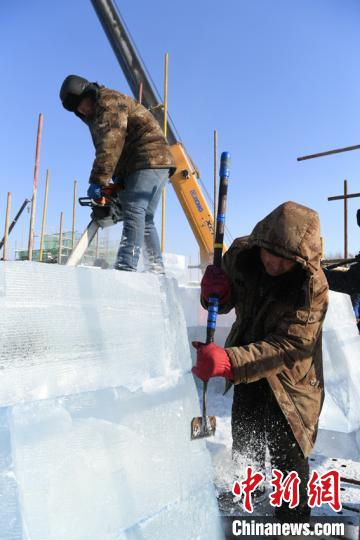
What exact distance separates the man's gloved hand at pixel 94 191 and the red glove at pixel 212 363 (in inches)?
52.6

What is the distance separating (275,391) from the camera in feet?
5.51

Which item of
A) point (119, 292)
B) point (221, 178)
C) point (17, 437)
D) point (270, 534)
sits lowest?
point (270, 534)

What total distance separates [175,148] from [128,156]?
4.10m

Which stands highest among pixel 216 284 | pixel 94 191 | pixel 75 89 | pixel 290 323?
pixel 75 89

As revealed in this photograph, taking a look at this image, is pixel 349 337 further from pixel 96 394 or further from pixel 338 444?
pixel 96 394

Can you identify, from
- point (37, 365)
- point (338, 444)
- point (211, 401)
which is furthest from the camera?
point (211, 401)

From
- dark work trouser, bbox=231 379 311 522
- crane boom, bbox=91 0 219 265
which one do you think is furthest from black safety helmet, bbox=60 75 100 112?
crane boom, bbox=91 0 219 265

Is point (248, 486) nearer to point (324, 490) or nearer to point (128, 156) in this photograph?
point (324, 490)

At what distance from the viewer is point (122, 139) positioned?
2406 mm

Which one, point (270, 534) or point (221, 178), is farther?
point (221, 178)

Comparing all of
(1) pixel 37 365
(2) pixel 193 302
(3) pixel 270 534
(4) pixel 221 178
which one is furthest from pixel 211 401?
(1) pixel 37 365

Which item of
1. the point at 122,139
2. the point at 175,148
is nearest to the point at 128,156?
the point at 122,139

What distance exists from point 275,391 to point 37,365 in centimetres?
98

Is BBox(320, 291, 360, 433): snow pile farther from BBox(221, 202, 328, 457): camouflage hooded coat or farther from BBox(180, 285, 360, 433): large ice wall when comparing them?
BBox(221, 202, 328, 457): camouflage hooded coat
